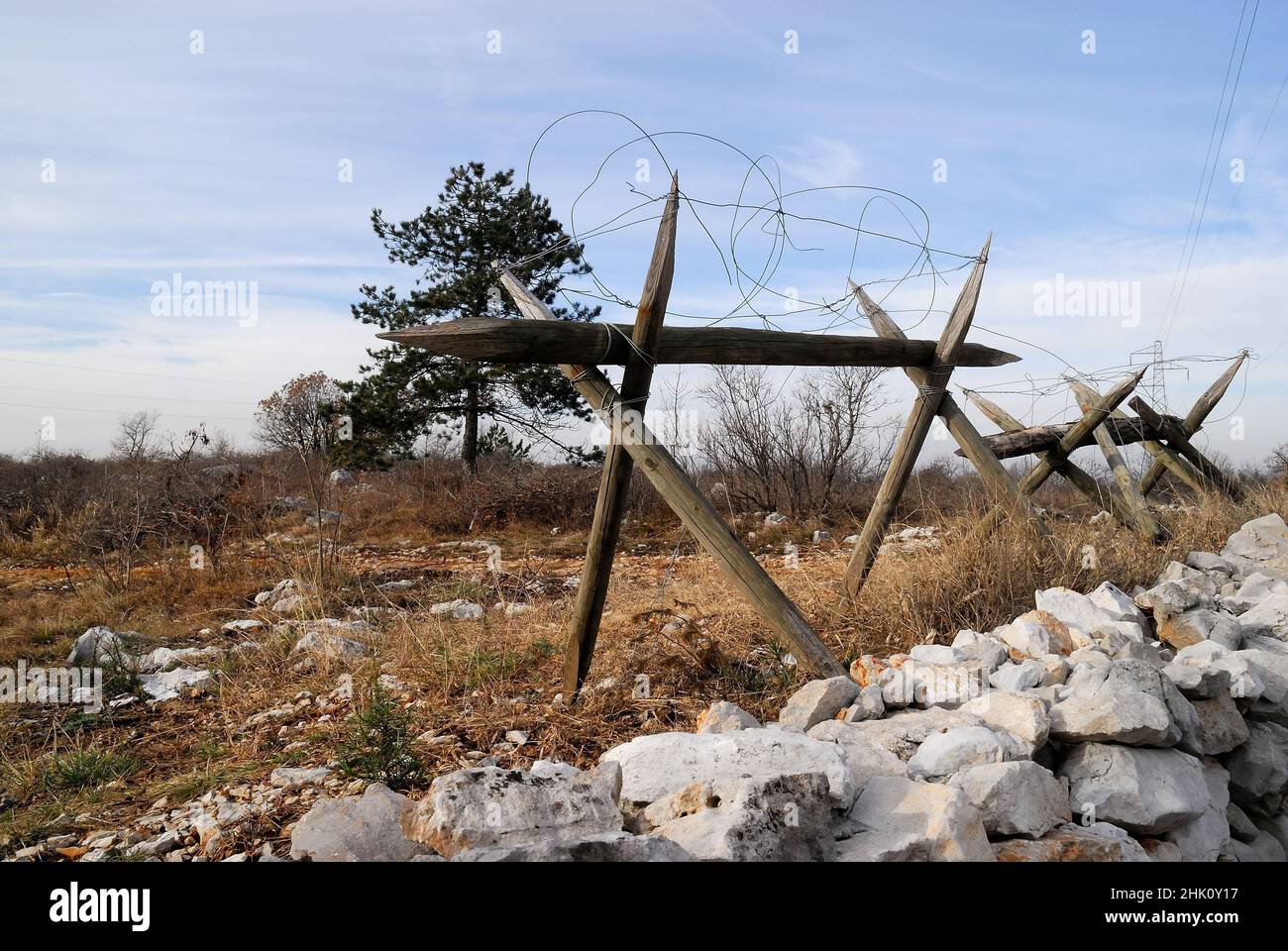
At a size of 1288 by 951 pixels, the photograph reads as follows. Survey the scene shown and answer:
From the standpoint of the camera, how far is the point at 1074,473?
826 centimetres

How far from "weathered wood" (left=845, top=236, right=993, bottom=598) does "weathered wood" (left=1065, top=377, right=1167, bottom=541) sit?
3.19 m

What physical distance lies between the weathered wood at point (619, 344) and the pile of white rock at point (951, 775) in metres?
1.60

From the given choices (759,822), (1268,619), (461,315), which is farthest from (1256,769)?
(461,315)

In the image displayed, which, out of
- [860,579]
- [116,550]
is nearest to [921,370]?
[860,579]

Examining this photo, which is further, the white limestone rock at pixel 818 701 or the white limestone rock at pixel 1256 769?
the white limestone rock at pixel 1256 769

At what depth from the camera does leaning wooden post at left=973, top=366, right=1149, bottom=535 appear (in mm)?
7859

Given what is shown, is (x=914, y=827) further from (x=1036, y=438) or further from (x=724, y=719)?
(x=1036, y=438)

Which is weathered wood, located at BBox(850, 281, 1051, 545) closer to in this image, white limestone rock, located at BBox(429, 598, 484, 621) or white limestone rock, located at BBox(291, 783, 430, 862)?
white limestone rock, located at BBox(429, 598, 484, 621)

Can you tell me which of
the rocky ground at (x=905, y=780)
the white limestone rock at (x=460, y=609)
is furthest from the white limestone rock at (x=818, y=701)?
the white limestone rock at (x=460, y=609)

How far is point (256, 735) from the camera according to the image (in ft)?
13.9

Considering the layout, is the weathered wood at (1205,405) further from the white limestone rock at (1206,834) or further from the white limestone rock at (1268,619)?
the white limestone rock at (1206,834)

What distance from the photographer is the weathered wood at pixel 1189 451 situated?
9.47 meters

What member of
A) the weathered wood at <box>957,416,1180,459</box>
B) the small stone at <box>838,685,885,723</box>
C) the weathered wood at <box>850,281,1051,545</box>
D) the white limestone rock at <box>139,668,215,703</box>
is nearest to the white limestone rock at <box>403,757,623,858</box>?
the small stone at <box>838,685,885,723</box>
